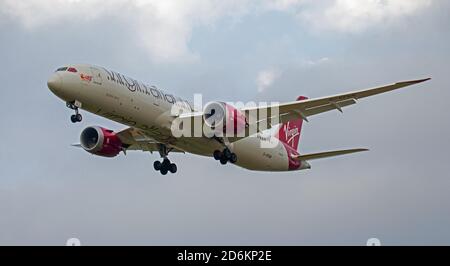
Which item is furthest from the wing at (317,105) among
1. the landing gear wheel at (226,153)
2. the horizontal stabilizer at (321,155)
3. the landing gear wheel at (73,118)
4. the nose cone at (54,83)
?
the nose cone at (54,83)

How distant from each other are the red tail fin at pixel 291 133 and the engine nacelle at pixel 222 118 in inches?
405

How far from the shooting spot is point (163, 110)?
4797cm

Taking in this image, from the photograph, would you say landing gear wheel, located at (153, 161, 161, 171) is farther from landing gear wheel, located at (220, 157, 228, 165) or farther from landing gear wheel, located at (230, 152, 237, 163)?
landing gear wheel, located at (230, 152, 237, 163)

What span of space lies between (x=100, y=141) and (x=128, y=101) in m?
8.08

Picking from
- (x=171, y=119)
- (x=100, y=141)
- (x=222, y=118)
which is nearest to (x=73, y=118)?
(x=171, y=119)

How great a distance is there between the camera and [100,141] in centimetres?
5356

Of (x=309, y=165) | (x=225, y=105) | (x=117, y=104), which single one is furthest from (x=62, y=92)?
(x=309, y=165)

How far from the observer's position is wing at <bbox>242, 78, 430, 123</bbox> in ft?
151

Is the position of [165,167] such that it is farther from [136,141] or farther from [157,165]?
[136,141]

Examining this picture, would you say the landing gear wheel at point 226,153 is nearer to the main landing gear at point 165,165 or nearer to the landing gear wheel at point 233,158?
the landing gear wheel at point 233,158

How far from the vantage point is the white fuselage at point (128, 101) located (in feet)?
147
